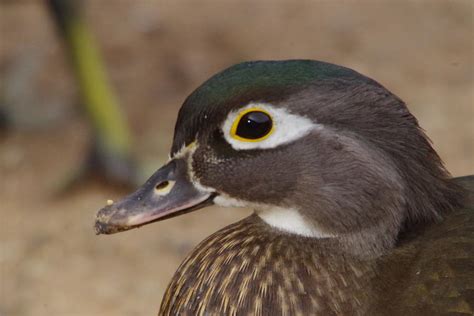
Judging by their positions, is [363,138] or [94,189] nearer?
[363,138]

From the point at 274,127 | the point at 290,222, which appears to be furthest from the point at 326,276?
the point at 274,127

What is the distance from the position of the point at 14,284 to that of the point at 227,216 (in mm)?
850

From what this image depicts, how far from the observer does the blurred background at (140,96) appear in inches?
136

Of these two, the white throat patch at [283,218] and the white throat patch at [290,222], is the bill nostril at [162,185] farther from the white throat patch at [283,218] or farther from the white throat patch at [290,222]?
the white throat patch at [290,222]

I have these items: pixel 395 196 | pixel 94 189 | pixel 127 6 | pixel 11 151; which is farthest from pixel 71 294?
pixel 127 6

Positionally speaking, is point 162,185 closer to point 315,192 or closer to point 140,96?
point 315,192

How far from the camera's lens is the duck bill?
181 cm

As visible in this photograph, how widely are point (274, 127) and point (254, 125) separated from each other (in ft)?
0.13

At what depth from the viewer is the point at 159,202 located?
71.3 inches

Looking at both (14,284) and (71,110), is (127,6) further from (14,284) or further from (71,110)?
(14,284)

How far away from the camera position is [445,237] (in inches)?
67.9

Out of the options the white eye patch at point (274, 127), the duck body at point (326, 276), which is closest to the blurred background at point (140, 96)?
the duck body at point (326, 276)

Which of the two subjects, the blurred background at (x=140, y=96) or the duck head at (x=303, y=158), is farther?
the blurred background at (x=140, y=96)

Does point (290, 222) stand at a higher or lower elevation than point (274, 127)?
lower
